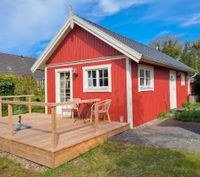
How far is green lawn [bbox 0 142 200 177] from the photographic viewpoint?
3912mm

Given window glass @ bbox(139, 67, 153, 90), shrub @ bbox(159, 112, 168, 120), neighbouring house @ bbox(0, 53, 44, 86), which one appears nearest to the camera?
window glass @ bbox(139, 67, 153, 90)

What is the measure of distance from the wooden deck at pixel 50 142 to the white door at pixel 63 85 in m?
2.81

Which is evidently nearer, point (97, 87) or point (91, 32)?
point (91, 32)

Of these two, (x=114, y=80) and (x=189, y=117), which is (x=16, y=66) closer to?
(x=114, y=80)

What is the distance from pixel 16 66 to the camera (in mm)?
26062

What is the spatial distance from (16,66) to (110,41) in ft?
71.2

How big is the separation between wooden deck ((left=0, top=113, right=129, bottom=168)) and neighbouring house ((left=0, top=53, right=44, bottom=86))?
18276 millimetres

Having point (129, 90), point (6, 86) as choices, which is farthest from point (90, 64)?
point (6, 86)

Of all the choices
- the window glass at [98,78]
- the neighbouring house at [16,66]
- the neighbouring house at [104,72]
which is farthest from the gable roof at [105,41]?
the neighbouring house at [16,66]

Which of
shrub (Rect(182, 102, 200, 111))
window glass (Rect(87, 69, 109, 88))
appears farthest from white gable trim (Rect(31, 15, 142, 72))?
shrub (Rect(182, 102, 200, 111))

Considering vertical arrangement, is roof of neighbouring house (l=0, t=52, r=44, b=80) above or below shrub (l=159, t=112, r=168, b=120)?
above

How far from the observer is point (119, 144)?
571cm

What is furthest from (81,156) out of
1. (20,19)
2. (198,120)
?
(20,19)

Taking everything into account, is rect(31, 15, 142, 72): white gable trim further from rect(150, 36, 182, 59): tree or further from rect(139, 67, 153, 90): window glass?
rect(150, 36, 182, 59): tree
